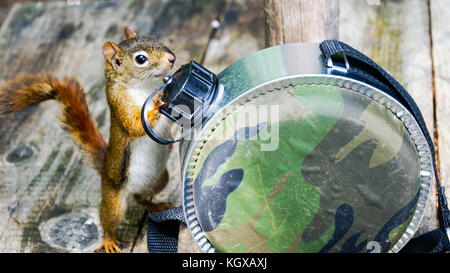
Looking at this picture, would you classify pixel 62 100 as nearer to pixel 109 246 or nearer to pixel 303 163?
pixel 109 246

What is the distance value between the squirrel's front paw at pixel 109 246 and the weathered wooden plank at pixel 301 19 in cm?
53

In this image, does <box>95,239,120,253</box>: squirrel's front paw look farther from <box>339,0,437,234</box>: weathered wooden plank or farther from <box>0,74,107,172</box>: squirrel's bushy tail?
<box>339,0,437,234</box>: weathered wooden plank

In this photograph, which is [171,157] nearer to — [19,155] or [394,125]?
[19,155]

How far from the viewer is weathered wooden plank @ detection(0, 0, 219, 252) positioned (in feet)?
3.56

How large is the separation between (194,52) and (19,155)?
0.54m

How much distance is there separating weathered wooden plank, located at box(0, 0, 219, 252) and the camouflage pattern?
343mm

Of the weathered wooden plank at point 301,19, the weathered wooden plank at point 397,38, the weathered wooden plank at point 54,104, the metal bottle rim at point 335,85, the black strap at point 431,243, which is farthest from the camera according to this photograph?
the weathered wooden plank at point 397,38

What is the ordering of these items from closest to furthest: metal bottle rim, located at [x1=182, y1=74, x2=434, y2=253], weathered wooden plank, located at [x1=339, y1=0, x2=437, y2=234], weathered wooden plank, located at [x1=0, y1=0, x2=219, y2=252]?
metal bottle rim, located at [x1=182, y1=74, x2=434, y2=253]
weathered wooden plank, located at [x1=0, y1=0, x2=219, y2=252]
weathered wooden plank, located at [x1=339, y1=0, x2=437, y2=234]

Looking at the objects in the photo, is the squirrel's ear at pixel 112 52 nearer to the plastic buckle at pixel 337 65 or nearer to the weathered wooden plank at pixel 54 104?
the weathered wooden plank at pixel 54 104

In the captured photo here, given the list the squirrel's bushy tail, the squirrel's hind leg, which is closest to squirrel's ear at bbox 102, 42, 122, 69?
the squirrel's bushy tail

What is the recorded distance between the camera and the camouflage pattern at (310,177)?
707mm

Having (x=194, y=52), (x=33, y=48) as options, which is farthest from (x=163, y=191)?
(x=33, y=48)

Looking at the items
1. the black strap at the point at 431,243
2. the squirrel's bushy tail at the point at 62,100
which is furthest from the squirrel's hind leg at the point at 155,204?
the black strap at the point at 431,243

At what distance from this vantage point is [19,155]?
121cm
